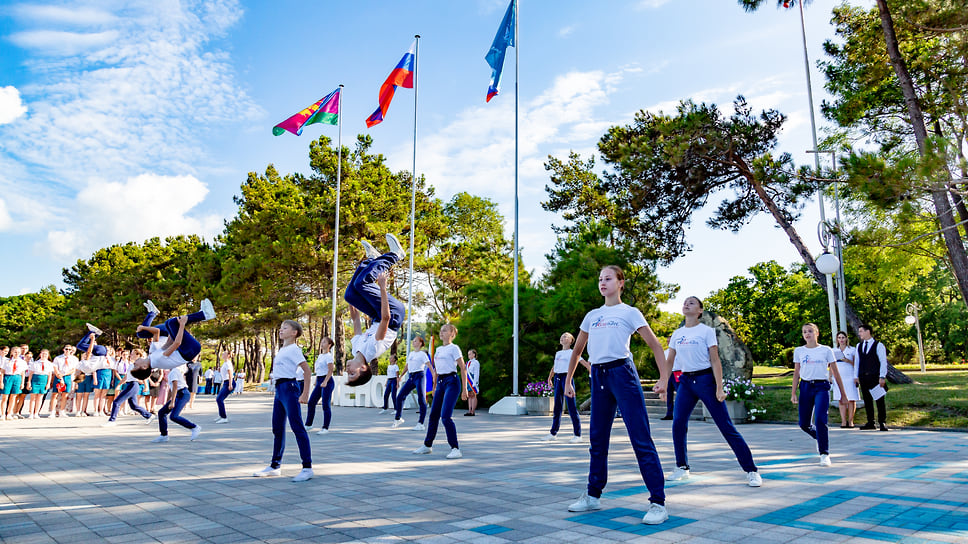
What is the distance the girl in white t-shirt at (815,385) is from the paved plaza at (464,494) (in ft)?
1.41

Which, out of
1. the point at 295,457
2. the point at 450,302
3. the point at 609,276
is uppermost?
the point at 450,302

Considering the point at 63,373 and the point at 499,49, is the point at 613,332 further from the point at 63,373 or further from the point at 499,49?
the point at 63,373

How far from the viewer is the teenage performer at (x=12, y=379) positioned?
15656 millimetres

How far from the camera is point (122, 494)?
19.6ft

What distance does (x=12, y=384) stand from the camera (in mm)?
16234

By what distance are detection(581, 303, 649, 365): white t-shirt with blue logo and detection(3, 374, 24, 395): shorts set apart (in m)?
17.4

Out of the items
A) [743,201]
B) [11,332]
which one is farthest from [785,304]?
[11,332]

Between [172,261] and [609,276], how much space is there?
176 feet

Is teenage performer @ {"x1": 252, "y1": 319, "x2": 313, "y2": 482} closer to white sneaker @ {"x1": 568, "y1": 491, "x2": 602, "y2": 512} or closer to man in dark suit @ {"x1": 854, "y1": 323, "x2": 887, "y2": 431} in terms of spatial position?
white sneaker @ {"x1": 568, "y1": 491, "x2": 602, "y2": 512}

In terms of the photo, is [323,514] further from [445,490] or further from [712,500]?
[712,500]

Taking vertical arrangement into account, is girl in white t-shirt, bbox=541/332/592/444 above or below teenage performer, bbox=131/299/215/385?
below

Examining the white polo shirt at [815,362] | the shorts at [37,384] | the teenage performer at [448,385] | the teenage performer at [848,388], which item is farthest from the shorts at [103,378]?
the teenage performer at [848,388]

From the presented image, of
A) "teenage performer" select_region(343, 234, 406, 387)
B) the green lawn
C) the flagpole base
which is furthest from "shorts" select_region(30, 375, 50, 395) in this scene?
the green lawn

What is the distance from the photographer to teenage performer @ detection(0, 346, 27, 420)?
15.7m
